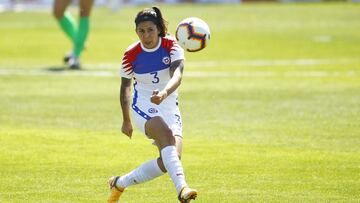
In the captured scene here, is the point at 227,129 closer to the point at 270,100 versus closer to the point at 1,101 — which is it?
the point at 270,100

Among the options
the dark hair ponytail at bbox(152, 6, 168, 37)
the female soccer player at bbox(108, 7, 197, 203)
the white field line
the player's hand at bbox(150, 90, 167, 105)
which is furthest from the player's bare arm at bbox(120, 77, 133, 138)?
the white field line

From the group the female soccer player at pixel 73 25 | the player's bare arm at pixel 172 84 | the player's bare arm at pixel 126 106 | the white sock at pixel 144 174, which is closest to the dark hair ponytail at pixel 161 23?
the player's bare arm at pixel 172 84

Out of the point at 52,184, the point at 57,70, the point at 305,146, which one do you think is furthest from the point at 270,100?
the point at 52,184

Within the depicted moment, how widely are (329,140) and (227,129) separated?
180cm

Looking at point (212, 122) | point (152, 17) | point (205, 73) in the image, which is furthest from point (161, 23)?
point (205, 73)

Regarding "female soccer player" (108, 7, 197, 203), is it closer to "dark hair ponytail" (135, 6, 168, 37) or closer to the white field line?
"dark hair ponytail" (135, 6, 168, 37)

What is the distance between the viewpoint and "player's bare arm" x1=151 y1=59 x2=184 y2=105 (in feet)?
29.4

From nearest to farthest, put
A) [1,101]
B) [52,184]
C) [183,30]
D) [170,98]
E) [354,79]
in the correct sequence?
[170,98], [183,30], [52,184], [1,101], [354,79]

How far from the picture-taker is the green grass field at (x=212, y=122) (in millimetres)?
11117

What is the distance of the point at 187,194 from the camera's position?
890 centimetres

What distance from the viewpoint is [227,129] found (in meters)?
15.5

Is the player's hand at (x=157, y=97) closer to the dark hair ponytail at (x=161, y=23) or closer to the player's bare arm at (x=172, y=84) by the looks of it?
the player's bare arm at (x=172, y=84)

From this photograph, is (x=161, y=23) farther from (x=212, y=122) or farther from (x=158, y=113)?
(x=212, y=122)

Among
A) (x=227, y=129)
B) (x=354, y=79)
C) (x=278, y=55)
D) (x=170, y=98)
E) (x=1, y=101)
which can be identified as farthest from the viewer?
(x=278, y=55)
